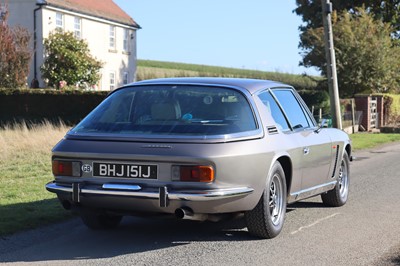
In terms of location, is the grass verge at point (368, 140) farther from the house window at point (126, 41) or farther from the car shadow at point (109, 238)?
the house window at point (126, 41)

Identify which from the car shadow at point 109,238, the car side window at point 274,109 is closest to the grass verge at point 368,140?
the car side window at point 274,109

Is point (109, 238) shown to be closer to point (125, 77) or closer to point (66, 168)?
point (66, 168)

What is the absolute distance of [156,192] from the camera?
5809 mm

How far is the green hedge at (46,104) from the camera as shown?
29188mm

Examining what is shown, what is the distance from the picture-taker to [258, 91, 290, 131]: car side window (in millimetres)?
7031

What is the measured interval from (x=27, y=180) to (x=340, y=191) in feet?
17.5

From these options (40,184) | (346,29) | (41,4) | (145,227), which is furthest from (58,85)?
(145,227)

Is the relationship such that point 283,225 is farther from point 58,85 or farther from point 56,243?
point 58,85

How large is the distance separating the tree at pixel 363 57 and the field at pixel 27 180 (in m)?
11.0

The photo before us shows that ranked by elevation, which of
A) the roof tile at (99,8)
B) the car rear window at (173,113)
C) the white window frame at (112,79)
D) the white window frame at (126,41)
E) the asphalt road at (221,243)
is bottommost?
the asphalt road at (221,243)

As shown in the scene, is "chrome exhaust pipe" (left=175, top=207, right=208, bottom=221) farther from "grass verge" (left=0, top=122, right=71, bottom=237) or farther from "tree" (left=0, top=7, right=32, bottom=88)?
"tree" (left=0, top=7, right=32, bottom=88)

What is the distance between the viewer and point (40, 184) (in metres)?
10.5

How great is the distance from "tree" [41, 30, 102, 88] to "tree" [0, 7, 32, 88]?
1.77 meters

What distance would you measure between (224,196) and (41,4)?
30.4 meters
